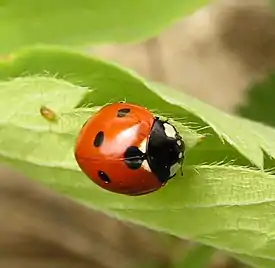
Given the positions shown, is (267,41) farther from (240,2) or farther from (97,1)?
(97,1)

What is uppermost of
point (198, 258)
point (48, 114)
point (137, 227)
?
point (48, 114)

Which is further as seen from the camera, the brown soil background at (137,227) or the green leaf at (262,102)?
the brown soil background at (137,227)

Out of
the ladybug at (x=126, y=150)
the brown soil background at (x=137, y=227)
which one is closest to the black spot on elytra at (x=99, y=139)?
the ladybug at (x=126, y=150)

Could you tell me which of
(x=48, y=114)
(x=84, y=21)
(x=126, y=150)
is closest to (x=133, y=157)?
(x=126, y=150)

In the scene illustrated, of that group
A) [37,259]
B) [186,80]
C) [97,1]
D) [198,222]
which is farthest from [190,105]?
[186,80]

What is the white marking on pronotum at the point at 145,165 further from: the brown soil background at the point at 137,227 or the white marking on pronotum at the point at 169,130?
the brown soil background at the point at 137,227

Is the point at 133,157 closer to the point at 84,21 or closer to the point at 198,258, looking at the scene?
the point at 84,21
